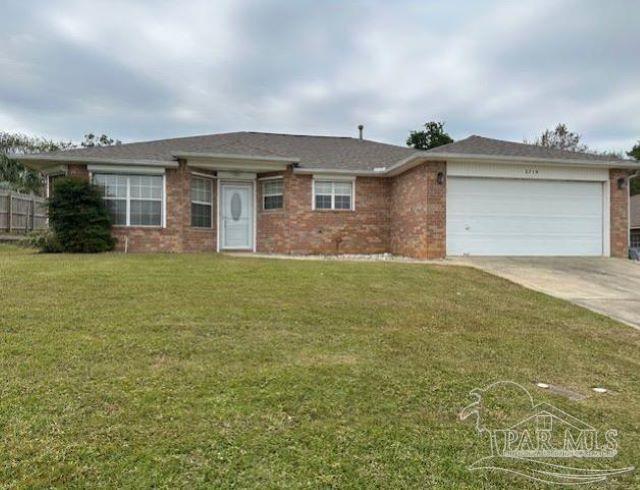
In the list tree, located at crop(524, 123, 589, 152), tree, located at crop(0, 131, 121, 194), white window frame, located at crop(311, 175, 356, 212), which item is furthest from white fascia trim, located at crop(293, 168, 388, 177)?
tree, located at crop(524, 123, 589, 152)

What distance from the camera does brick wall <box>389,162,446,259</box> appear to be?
1265cm

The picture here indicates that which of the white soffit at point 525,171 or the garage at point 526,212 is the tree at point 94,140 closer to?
the white soffit at point 525,171

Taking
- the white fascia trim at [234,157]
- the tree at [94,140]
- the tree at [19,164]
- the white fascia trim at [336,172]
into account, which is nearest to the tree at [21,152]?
the tree at [19,164]

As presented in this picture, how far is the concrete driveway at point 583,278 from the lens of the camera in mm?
7637

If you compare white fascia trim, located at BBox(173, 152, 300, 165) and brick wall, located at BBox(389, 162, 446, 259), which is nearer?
brick wall, located at BBox(389, 162, 446, 259)

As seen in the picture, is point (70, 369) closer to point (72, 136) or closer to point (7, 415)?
point (7, 415)

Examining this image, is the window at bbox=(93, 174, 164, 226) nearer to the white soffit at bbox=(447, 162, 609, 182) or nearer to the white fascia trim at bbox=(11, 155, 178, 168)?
the white fascia trim at bbox=(11, 155, 178, 168)

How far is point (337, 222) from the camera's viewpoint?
51.2 ft

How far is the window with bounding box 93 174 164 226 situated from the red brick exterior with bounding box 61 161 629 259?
27cm

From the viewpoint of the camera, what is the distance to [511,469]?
2758 mm

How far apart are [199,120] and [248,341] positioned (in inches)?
920

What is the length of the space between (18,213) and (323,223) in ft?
48.6

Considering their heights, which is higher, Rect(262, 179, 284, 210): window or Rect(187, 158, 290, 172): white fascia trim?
Rect(187, 158, 290, 172): white fascia trim

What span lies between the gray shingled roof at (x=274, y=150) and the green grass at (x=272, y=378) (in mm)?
8108
